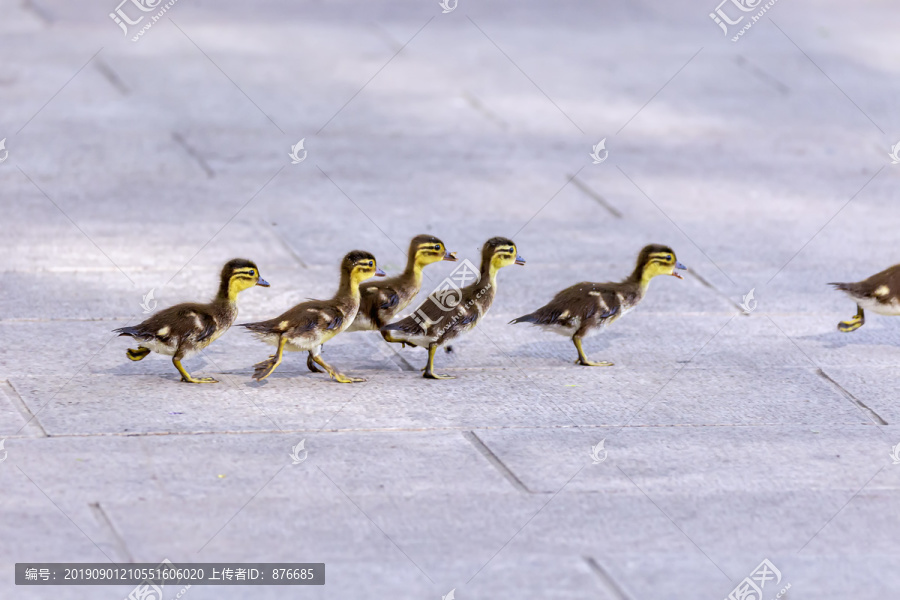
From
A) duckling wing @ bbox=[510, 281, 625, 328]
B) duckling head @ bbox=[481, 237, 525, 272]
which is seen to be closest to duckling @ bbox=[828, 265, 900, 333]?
duckling wing @ bbox=[510, 281, 625, 328]

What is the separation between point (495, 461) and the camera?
6.89 meters

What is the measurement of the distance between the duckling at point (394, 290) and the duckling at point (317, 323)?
29 centimetres

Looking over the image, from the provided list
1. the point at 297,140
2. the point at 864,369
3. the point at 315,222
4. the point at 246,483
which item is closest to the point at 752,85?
the point at 297,140

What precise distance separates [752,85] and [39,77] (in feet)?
30.3

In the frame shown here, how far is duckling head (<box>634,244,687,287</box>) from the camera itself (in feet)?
29.0

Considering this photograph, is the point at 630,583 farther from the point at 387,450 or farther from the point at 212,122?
the point at 212,122

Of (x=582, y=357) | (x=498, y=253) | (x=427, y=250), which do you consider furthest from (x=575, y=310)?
(x=427, y=250)

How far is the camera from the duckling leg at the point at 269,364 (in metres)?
7.74

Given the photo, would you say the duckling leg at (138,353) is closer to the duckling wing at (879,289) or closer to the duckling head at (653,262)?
the duckling head at (653,262)

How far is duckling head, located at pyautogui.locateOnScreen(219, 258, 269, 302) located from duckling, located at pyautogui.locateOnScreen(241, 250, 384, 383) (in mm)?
275

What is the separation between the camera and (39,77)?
15305 mm

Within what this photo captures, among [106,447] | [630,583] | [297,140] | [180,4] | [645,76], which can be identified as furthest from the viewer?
[180,4]

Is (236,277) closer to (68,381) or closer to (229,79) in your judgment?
(68,381)

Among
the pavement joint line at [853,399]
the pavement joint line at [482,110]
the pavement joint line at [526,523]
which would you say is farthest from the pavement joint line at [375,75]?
the pavement joint line at [526,523]
